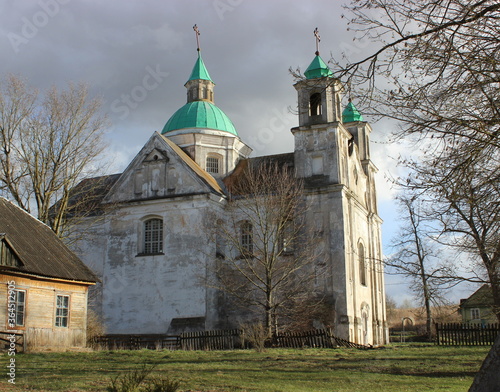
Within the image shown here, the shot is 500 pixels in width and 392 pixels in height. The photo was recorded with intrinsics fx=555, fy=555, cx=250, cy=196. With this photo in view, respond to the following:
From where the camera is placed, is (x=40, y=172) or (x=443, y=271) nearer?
(x=443, y=271)

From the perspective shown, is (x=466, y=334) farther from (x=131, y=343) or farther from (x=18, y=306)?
(x=18, y=306)

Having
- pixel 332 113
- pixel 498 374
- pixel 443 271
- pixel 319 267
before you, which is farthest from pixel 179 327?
pixel 498 374

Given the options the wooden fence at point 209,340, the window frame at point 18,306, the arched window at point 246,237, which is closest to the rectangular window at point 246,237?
the arched window at point 246,237

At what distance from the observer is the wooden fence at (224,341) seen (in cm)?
2267

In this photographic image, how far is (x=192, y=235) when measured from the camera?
28.6m

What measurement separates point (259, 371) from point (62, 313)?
10679 mm

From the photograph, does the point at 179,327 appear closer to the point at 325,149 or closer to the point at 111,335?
the point at 111,335

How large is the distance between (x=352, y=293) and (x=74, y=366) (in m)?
16.9

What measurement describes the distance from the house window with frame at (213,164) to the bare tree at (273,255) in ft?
18.4

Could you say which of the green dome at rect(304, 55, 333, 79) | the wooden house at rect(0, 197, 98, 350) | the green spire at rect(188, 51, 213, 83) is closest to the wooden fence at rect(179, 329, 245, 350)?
the wooden house at rect(0, 197, 98, 350)

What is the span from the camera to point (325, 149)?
29750 mm

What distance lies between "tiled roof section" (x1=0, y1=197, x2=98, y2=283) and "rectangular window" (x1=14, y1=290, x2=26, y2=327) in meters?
0.88

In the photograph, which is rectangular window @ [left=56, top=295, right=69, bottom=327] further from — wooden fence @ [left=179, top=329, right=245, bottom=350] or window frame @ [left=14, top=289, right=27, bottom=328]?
wooden fence @ [left=179, top=329, right=245, bottom=350]

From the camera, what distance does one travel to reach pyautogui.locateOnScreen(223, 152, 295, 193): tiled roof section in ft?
105
